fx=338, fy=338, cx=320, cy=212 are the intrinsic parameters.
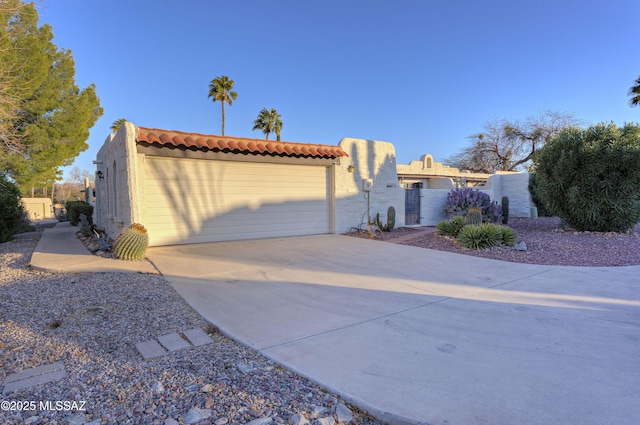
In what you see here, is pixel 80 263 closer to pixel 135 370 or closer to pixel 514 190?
pixel 135 370

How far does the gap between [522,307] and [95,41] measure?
45.7 ft

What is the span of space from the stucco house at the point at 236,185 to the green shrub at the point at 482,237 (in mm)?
4662

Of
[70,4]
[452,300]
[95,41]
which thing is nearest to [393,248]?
[452,300]

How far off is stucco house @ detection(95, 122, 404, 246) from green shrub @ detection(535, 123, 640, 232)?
563 centimetres

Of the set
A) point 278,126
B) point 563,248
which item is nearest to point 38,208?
point 278,126

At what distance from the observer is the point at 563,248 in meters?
8.50

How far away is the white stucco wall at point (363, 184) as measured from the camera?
1258 cm

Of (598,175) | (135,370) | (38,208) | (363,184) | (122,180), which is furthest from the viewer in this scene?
(38,208)

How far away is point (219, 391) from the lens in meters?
2.64

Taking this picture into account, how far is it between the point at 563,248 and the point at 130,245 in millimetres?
10340

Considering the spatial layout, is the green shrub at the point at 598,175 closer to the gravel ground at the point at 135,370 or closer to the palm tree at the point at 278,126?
the gravel ground at the point at 135,370

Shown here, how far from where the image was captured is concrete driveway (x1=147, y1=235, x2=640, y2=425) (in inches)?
99.2

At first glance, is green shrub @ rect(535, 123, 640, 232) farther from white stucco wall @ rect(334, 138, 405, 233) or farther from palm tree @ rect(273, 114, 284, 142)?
palm tree @ rect(273, 114, 284, 142)

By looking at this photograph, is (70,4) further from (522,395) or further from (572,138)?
(572,138)
